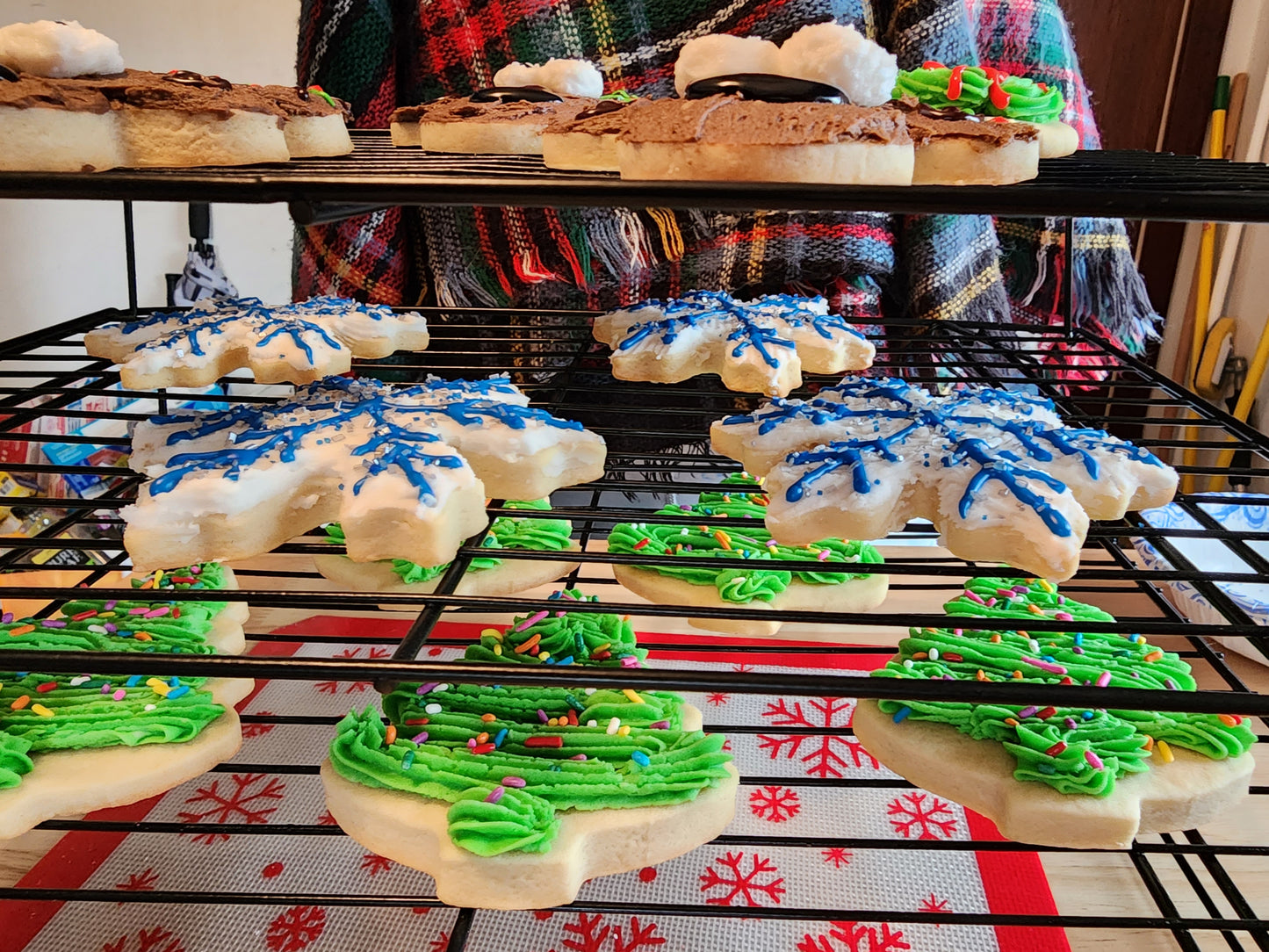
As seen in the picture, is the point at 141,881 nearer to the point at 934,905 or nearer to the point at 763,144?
the point at 934,905

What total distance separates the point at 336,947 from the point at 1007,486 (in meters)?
0.85

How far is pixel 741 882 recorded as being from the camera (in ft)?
3.51

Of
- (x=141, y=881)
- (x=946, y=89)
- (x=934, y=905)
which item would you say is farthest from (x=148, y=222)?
(x=934, y=905)

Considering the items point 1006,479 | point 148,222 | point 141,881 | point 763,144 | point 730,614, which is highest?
point 763,144

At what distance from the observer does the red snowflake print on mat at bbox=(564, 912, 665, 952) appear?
99cm

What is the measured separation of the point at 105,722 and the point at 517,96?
85 cm

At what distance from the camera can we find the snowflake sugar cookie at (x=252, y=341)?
3.27ft

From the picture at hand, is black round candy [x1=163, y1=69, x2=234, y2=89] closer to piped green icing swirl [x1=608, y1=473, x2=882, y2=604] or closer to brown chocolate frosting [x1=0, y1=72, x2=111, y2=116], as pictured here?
brown chocolate frosting [x1=0, y1=72, x2=111, y2=116]

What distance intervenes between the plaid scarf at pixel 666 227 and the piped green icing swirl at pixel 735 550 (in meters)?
0.48

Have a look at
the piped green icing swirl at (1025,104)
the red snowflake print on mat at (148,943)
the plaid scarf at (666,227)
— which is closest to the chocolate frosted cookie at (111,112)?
the plaid scarf at (666,227)

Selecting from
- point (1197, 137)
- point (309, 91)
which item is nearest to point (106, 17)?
point (309, 91)

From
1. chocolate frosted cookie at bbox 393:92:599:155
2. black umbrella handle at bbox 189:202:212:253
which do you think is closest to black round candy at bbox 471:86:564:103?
chocolate frosted cookie at bbox 393:92:599:155

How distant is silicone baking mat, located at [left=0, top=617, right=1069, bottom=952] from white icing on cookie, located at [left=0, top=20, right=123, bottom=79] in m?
0.76

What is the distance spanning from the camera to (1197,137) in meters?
2.24
